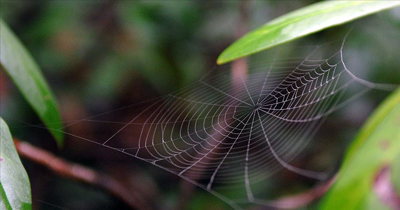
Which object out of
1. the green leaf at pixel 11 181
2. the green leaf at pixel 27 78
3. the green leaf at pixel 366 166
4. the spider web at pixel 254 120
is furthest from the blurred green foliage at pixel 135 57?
the green leaf at pixel 11 181

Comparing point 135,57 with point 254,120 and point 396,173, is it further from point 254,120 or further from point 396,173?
point 396,173

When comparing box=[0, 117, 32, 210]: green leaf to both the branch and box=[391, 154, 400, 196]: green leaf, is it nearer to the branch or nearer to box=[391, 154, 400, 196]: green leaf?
the branch

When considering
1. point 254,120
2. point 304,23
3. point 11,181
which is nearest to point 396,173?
point 304,23

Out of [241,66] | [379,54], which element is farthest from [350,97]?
[241,66]

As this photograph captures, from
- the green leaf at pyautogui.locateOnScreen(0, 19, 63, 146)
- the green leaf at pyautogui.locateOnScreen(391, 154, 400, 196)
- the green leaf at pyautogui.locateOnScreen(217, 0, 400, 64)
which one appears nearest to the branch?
the green leaf at pyautogui.locateOnScreen(0, 19, 63, 146)

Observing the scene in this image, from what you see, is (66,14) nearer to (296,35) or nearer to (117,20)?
(117,20)

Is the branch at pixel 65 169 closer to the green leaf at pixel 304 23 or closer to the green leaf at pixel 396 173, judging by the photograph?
the green leaf at pixel 304 23
